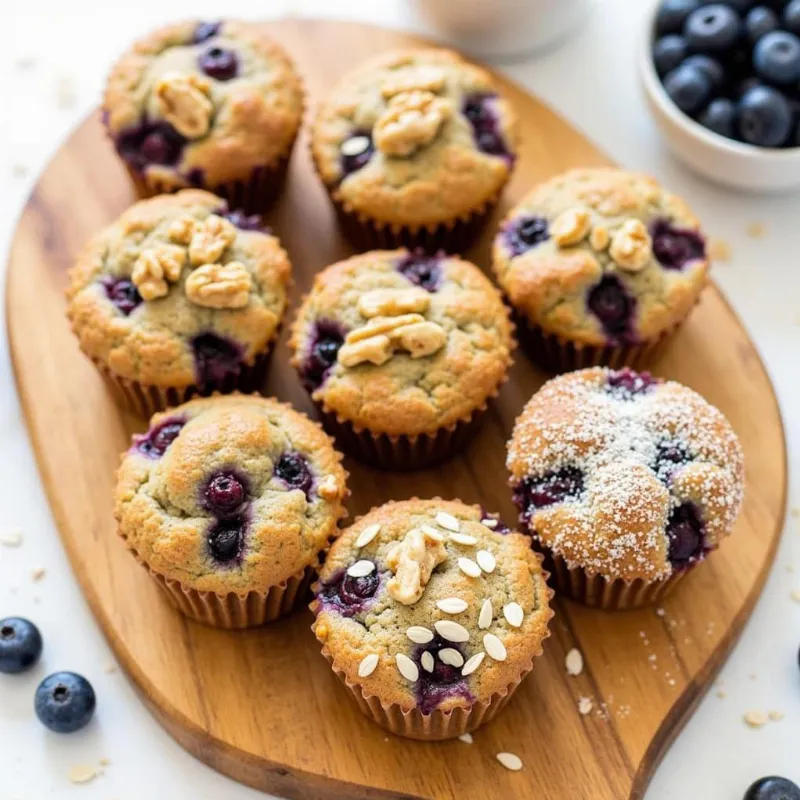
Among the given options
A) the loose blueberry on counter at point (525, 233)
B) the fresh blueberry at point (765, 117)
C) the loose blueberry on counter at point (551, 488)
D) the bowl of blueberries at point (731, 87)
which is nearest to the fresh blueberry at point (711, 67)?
the bowl of blueberries at point (731, 87)

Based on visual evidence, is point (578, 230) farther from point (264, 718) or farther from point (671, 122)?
point (264, 718)

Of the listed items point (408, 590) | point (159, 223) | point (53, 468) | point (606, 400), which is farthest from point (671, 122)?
point (53, 468)

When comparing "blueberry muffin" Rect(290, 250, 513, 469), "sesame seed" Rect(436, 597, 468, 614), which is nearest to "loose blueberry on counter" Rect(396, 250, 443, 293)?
"blueberry muffin" Rect(290, 250, 513, 469)

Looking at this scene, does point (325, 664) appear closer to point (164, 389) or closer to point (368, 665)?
point (368, 665)

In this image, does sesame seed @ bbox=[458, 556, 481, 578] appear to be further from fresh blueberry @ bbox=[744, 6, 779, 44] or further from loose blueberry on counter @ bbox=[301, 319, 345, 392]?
fresh blueberry @ bbox=[744, 6, 779, 44]

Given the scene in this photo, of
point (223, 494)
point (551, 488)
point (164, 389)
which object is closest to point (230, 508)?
point (223, 494)
